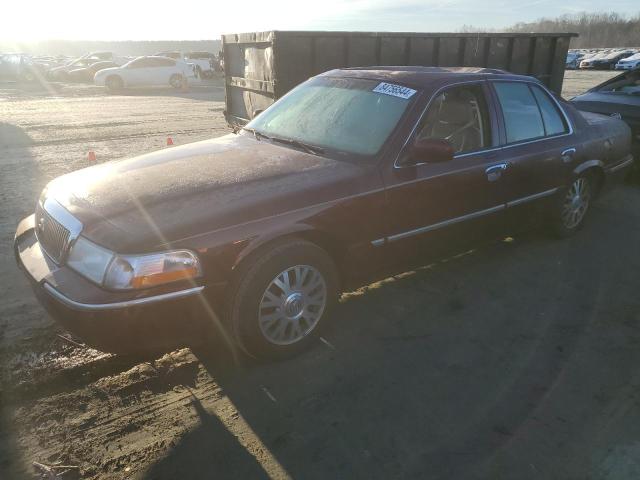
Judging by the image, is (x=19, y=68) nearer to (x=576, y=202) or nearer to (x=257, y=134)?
(x=257, y=134)

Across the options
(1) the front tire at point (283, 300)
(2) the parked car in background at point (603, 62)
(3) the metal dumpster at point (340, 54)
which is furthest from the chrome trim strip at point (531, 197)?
(2) the parked car in background at point (603, 62)

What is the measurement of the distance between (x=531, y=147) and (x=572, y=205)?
1135 mm

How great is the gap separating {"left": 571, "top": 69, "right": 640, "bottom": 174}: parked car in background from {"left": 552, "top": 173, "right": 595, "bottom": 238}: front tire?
98.3 inches

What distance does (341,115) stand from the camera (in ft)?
11.9

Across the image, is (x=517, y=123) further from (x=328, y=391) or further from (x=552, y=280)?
(x=328, y=391)

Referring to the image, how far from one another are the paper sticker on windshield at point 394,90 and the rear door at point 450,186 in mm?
178

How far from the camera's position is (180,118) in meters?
13.3

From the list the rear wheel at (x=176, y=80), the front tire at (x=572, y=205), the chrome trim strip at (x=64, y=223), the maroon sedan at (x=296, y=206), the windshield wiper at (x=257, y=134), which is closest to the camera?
the maroon sedan at (x=296, y=206)

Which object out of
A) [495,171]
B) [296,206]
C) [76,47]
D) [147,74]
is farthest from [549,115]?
[76,47]

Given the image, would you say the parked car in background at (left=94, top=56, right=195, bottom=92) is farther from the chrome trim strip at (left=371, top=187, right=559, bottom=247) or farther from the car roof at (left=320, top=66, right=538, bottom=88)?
the chrome trim strip at (left=371, top=187, right=559, bottom=247)

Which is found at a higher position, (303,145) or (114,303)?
(303,145)

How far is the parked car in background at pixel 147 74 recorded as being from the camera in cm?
2191

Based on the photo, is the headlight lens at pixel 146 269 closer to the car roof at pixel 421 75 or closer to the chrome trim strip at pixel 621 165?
the car roof at pixel 421 75

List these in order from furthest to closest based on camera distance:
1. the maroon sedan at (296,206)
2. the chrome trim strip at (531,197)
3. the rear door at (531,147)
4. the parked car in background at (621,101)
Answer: the parked car in background at (621,101), the chrome trim strip at (531,197), the rear door at (531,147), the maroon sedan at (296,206)
